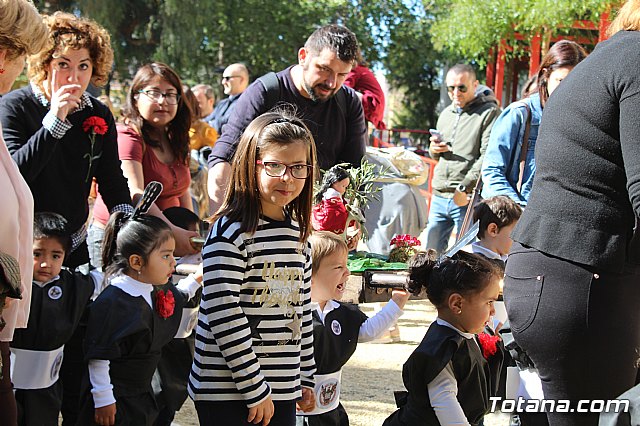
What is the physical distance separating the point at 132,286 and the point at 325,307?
34.4 inches

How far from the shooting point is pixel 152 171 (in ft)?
15.2

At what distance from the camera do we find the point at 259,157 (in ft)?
9.85

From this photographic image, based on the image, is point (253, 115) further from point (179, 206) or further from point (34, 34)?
point (34, 34)

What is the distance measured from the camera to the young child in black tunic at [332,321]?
371 cm

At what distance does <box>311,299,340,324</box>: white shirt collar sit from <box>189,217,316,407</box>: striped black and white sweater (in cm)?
68

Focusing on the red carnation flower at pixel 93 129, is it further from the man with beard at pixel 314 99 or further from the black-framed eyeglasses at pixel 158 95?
the black-framed eyeglasses at pixel 158 95

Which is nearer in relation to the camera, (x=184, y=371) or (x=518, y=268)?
(x=518, y=268)

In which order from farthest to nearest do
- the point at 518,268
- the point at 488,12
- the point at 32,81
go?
the point at 488,12
the point at 32,81
the point at 518,268

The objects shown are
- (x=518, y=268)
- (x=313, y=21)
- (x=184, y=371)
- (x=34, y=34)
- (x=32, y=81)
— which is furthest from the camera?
(x=313, y=21)

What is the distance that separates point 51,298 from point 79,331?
0.34 m

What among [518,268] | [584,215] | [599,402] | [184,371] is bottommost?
[184,371]

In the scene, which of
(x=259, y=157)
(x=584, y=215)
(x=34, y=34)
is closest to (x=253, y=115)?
(x=259, y=157)

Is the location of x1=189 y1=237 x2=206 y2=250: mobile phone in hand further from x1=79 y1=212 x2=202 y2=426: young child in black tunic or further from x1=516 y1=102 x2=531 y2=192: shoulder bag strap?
x1=516 y1=102 x2=531 y2=192: shoulder bag strap

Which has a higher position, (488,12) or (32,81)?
(488,12)
